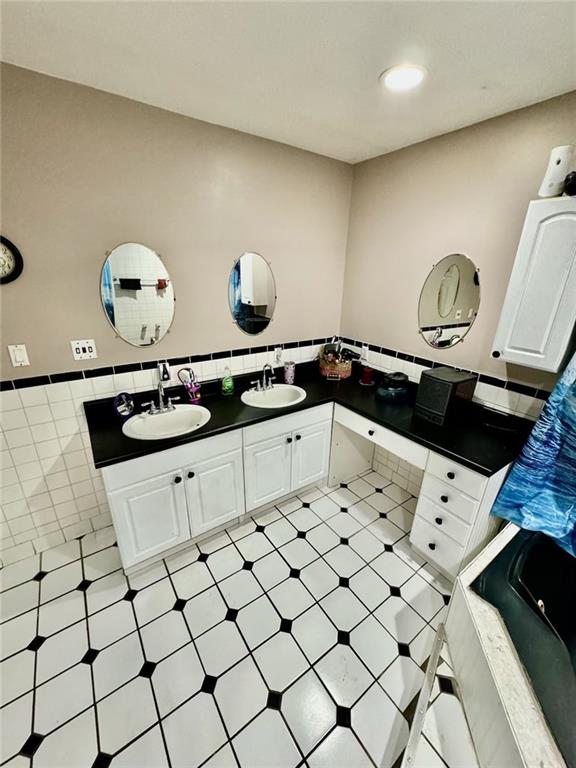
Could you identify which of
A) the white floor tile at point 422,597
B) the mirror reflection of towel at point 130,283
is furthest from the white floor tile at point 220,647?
the mirror reflection of towel at point 130,283

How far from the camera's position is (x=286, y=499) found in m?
2.33

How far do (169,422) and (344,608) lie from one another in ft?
4.61

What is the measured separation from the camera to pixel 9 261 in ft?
4.75

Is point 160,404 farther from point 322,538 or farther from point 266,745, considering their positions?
point 266,745

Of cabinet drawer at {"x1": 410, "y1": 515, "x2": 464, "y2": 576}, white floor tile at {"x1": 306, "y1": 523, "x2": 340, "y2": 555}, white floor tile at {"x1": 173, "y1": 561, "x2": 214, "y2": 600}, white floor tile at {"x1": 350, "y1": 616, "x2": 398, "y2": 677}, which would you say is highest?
cabinet drawer at {"x1": 410, "y1": 515, "x2": 464, "y2": 576}

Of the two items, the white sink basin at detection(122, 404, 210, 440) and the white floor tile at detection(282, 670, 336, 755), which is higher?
the white sink basin at detection(122, 404, 210, 440)

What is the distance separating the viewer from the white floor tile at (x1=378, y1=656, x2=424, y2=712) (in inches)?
50.6

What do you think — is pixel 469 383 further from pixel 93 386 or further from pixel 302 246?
pixel 93 386

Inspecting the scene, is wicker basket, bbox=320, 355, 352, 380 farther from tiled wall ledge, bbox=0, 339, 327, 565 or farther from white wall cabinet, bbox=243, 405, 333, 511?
tiled wall ledge, bbox=0, 339, 327, 565

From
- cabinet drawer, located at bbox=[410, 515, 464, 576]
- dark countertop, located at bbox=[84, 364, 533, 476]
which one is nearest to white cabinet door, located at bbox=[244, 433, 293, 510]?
dark countertop, located at bbox=[84, 364, 533, 476]

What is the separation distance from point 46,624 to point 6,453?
0.87 metres

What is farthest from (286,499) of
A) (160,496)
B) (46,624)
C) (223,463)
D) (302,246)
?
(302,246)

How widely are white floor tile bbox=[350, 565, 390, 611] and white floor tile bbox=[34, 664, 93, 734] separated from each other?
4.19 ft

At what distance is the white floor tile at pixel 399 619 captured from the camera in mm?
1514
